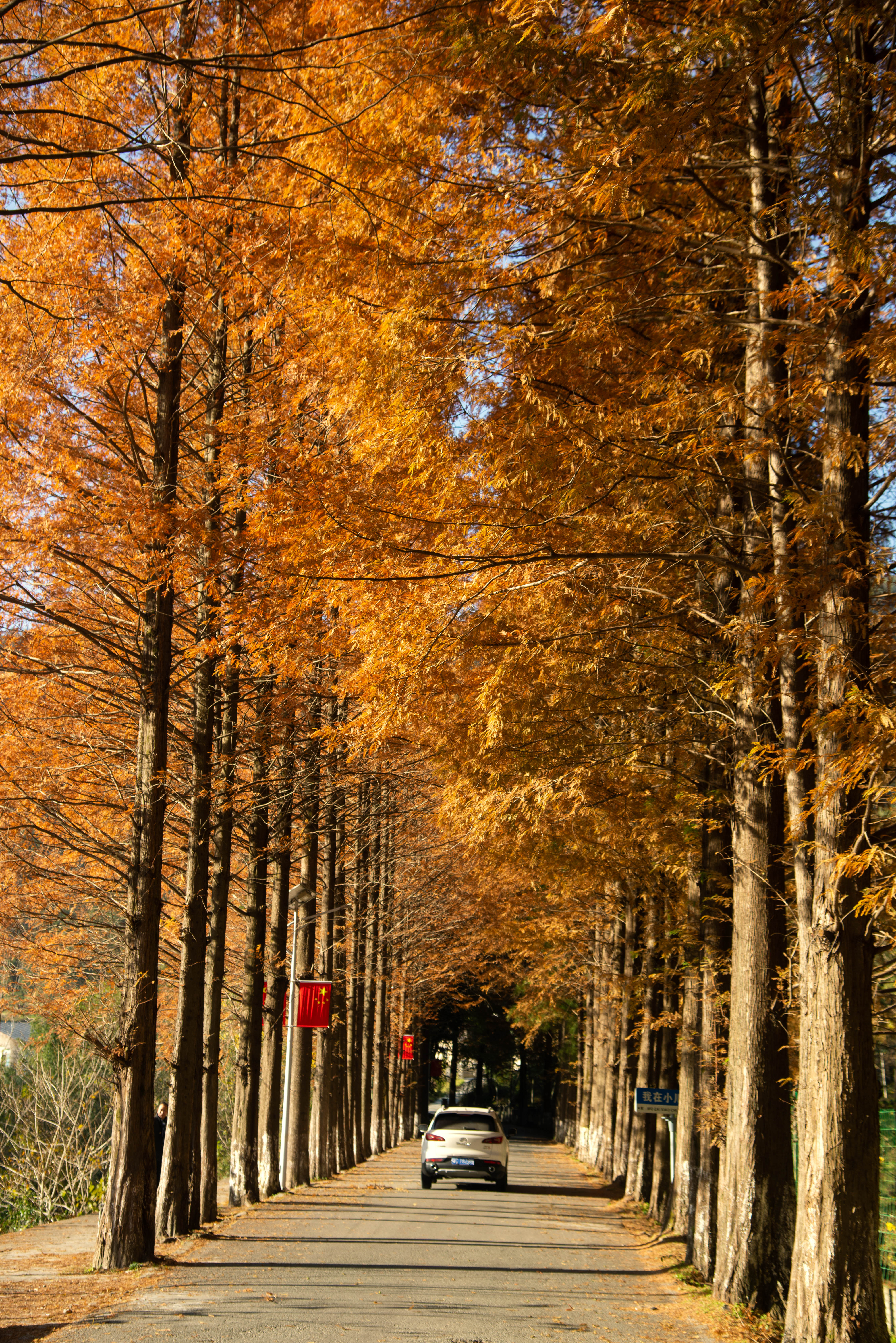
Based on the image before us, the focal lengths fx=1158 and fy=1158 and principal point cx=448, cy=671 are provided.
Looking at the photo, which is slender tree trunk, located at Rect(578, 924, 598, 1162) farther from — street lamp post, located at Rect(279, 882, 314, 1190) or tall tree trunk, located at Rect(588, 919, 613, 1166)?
street lamp post, located at Rect(279, 882, 314, 1190)

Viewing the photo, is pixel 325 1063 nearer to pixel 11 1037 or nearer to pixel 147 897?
pixel 11 1037

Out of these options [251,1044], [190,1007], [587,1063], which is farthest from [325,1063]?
[587,1063]

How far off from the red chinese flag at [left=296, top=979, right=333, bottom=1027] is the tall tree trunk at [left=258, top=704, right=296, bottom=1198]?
62cm

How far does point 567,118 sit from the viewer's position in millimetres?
7703

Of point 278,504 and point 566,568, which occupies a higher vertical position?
point 278,504

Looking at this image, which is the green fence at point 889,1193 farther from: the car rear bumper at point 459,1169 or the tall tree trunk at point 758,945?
the car rear bumper at point 459,1169

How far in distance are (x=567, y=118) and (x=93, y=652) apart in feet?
29.9

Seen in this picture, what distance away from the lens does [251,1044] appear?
16.5 meters

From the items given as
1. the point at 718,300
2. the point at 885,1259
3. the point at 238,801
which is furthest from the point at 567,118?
the point at 885,1259

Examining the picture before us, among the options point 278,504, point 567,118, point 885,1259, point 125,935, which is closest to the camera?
point 567,118

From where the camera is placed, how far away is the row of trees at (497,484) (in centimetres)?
712

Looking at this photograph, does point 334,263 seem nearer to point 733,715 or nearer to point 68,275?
point 68,275

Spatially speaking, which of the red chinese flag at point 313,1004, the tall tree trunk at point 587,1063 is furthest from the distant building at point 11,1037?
the tall tree trunk at point 587,1063

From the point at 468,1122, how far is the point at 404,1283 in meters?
13.3
